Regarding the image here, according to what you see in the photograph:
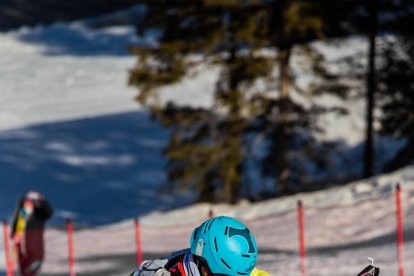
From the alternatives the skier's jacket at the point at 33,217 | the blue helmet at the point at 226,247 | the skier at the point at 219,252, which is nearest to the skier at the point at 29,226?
the skier's jacket at the point at 33,217

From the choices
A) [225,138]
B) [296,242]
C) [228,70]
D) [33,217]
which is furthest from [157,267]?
[225,138]

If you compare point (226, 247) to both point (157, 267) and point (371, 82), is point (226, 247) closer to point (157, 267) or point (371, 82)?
point (157, 267)

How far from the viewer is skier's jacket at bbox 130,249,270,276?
4.12 meters

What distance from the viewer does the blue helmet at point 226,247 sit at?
13.0 feet

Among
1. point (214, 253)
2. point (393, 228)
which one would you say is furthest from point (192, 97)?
point (214, 253)

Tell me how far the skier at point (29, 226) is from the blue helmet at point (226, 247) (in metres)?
9.14

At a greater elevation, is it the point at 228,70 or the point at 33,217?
the point at 228,70

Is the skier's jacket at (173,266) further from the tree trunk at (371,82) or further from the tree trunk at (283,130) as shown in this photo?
the tree trunk at (371,82)

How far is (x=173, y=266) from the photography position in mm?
4203

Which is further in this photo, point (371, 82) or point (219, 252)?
point (371, 82)

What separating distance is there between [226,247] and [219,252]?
3 centimetres

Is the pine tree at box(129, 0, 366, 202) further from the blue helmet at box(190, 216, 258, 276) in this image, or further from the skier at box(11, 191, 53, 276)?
the blue helmet at box(190, 216, 258, 276)

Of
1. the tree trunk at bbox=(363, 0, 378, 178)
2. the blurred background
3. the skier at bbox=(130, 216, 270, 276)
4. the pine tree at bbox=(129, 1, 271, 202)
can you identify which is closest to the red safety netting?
the blurred background

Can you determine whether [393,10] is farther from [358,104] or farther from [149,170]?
[358,104]
